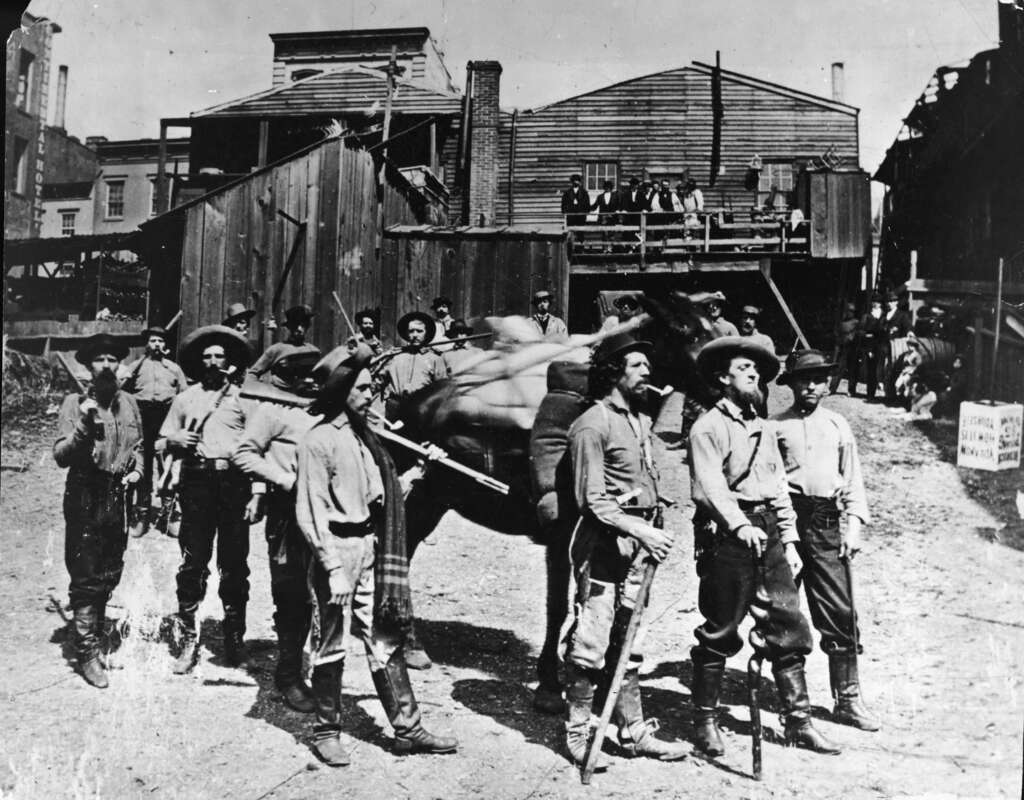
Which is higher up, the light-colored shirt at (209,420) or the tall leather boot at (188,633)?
the light-colored shirt at (209,420)

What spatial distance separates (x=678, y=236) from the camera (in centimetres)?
1517

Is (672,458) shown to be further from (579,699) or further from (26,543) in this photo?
(26,543)

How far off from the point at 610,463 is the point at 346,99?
8752mm

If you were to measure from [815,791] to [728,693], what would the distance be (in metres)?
1.10

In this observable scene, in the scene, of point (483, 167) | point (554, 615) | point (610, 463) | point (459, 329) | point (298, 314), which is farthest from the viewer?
point (483, 167)

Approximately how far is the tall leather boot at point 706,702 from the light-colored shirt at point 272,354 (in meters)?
3.41

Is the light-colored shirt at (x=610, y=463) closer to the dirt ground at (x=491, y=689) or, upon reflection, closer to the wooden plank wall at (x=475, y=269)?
the dirt ground at (x=491, y=689)

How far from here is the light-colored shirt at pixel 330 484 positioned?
4.05 meters

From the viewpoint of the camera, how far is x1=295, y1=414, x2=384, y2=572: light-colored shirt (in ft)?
13.3

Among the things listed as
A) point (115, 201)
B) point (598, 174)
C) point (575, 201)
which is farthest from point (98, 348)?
point (598, 174)

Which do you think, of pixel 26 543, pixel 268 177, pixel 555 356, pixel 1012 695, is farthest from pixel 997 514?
pixel 26 543

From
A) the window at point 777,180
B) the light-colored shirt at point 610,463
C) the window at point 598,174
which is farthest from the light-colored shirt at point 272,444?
the window at point 777,180

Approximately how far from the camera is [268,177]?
6324 mm

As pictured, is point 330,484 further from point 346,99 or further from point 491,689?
point 346,99
